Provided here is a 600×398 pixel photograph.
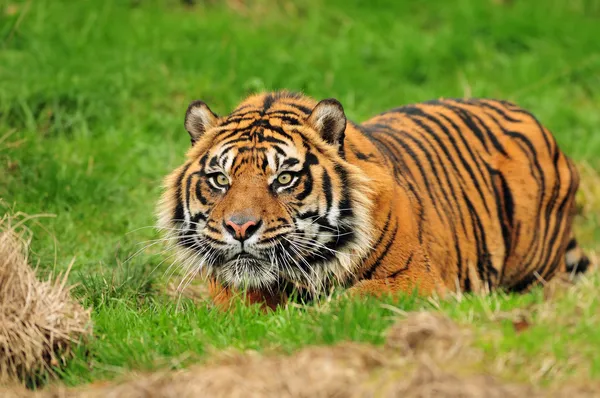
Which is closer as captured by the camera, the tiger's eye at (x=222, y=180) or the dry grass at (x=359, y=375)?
the dry grass at (x=359, y=375)

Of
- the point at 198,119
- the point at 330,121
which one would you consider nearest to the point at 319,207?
the point at 330,121

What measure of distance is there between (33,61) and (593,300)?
5.55m

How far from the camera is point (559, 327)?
12.4 feet

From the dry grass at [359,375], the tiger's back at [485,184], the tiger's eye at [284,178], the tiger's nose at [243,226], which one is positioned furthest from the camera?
the tiger's back at [485,184]

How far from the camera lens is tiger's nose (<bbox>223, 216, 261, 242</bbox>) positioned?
4.67m

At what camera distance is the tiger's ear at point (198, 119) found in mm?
5238

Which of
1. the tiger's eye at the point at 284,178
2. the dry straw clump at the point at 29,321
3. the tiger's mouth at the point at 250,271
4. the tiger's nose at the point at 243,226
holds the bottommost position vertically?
the dry straw clump at the point at 29,321

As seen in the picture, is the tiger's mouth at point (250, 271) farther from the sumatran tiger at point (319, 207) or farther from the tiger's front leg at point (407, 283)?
the tiger's front leg at point (407, 283)

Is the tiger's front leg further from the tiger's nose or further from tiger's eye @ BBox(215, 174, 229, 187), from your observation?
tiger's eye @ BBox(215, 174, 229, 187)

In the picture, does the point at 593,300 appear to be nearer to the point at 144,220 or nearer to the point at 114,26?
the point at 144,220

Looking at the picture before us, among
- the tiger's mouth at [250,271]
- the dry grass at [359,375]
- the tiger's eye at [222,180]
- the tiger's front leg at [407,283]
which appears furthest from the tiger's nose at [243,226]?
the dry grass at [359,375]

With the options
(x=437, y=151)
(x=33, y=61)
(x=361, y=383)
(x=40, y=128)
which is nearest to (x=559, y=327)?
(x=361, y=383)

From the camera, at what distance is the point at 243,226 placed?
467cm

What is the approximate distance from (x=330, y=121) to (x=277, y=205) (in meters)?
0.52
